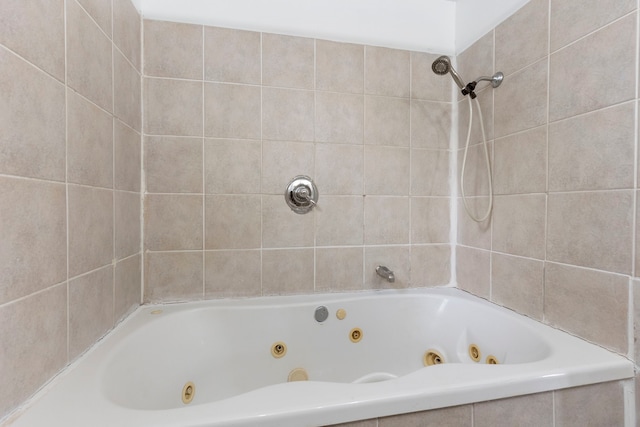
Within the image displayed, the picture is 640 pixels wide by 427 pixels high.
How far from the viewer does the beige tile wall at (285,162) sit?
1.16 metres

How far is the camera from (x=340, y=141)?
130 cm

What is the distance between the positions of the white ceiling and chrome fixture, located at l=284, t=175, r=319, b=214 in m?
0.64

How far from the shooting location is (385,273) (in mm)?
1280

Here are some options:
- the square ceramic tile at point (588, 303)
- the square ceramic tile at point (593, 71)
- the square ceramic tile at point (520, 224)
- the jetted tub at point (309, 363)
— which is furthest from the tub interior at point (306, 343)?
the square ceramic tile at point (593, 71)

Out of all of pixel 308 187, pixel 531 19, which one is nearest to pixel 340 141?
pixel 308 187

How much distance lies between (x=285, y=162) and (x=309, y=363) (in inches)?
33.5

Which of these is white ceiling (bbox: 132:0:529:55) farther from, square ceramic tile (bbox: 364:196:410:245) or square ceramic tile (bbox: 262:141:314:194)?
square ceramic tile (bbox: 364:196:410:245)

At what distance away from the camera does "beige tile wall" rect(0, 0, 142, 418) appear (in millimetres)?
532

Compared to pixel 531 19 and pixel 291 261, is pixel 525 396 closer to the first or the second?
pixel 291 261

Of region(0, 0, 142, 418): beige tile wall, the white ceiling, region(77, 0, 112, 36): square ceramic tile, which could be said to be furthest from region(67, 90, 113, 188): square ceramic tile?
the white ceiling

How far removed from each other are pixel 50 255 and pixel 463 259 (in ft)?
4.87

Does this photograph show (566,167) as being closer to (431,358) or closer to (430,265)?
(430,265)

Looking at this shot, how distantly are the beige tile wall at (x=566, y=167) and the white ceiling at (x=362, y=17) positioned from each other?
174mm

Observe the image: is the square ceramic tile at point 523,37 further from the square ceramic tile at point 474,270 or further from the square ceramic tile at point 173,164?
the square ceramic tile at point 173,164
